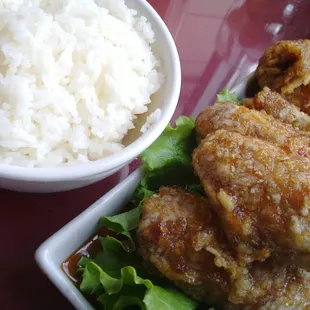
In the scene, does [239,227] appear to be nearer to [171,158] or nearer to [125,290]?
[125,290]

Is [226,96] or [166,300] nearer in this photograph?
[166,300]

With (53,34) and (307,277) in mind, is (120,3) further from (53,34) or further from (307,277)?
(307,277)

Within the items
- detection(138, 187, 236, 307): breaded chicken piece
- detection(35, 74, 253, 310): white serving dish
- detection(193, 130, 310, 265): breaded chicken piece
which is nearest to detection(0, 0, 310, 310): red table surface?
detection(35, 74, 253, 310): white serving dish

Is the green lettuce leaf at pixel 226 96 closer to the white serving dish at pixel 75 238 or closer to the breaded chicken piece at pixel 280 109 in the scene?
the breaded chicken piece at pixel 280 109

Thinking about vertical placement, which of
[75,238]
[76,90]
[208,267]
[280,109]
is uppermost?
[280,109]

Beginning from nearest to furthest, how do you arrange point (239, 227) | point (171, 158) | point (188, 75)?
1. point (239, 227)
2. point (171, 158)
3. point (188, 75)

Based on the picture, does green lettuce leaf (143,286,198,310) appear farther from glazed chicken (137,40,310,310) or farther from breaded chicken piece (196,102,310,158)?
breaded chicken piece (196,102,310,158)

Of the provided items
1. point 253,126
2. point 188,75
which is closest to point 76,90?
point 253,126
